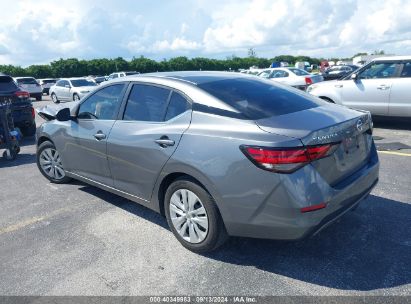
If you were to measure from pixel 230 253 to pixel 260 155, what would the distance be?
111cm

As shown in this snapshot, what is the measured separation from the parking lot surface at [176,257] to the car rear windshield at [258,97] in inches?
49.5

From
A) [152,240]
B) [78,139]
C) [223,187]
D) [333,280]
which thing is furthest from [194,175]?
[78,139]

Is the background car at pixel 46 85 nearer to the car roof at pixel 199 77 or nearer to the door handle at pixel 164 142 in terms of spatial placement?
the car roof at pixel 199 77

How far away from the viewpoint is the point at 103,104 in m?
4.32

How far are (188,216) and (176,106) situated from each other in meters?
1.03

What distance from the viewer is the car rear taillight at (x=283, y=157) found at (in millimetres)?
2680

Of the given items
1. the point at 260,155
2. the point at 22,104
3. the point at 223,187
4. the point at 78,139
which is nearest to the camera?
the point at 260,155

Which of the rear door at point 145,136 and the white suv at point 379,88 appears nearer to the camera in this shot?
the rear door at point 145,136

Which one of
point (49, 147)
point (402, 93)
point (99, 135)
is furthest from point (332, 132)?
point (402, 93)

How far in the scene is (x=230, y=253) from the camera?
3.35 m

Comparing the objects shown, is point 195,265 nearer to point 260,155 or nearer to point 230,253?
point 230,253

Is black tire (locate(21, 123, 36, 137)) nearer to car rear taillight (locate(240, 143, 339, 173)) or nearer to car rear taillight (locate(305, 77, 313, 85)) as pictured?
car rear taillight (locate(240, 143, 339, 173))

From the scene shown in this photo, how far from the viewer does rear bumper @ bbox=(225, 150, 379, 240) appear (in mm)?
2699

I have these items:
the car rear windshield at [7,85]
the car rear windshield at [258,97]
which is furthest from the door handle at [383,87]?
the car rear windshield at [7,85]
